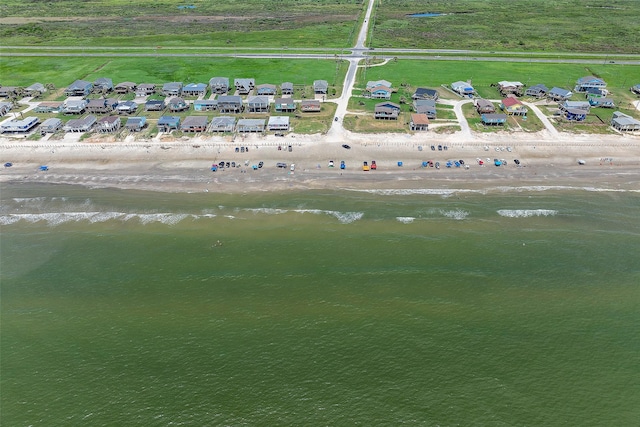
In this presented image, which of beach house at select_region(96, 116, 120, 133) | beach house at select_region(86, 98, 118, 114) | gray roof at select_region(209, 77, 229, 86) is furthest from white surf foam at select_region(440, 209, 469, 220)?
beach house at select_region(86, 98, 118, 114)

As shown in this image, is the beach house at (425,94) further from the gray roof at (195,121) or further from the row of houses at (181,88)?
the gray roof at (195,121)

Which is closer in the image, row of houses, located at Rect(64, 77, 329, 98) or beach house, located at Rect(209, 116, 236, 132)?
beach house, located at Rect(209, 116, 236, 132)

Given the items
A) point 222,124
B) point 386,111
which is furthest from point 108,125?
point 386,111

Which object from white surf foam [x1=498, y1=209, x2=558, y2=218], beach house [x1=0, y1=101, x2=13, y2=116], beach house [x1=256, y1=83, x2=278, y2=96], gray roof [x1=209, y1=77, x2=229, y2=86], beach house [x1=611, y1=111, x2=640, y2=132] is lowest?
white surf foam [x1=498, y1=209, x2=558, y2=218]

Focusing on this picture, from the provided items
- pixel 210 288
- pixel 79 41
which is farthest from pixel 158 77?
pixel 210 288

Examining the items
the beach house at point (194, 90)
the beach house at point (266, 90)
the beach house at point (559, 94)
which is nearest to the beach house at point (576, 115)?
the beach house at point (559, 94)

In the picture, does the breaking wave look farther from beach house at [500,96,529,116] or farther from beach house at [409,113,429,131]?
beach house at [500,96,529,116]

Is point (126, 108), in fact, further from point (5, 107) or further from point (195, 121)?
point (5, 107)
